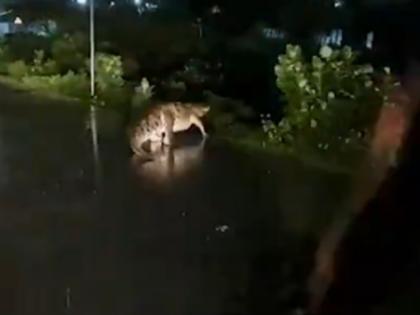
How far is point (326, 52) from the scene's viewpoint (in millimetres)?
800

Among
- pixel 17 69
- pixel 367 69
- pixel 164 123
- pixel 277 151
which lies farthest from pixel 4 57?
pixel 367 69

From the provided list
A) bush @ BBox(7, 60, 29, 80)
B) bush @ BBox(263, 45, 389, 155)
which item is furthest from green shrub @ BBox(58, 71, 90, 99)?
bush @ BBox(263, 45, 389, 155)

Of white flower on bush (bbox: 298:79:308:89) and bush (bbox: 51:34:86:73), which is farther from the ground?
white flower on bush (bbox: 298:79:308:89)

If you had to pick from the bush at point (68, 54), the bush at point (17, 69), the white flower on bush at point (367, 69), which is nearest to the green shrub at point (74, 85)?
the bush at point (68, 54)

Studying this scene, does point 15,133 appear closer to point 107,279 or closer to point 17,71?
point 17,71

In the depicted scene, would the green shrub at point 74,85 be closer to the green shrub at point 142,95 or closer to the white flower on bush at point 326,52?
the green shrub at point 142,95

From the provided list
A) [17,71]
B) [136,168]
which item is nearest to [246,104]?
[136,168]

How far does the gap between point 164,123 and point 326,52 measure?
1.09ft

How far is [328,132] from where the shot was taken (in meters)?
0.84

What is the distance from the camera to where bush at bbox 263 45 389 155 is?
727mm

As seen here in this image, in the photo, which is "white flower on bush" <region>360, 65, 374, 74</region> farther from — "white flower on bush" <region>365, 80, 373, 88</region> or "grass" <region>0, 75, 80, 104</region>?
"grass" <region>0, 75, 80, 104</region>

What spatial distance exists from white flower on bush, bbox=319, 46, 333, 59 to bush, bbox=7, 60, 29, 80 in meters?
0.70

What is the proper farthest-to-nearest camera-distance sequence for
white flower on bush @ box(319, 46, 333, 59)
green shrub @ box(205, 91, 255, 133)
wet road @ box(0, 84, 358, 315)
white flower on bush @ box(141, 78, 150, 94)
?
white flower on bush @ box(141, 78, 150, 94) < green shrub @ box(205, 91, 255, 133) < white flower on bush @ box(319, 46, 333, 59) < wet road @ box(0, 84, 358, 315)

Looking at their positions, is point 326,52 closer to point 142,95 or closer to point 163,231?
point 163,231
